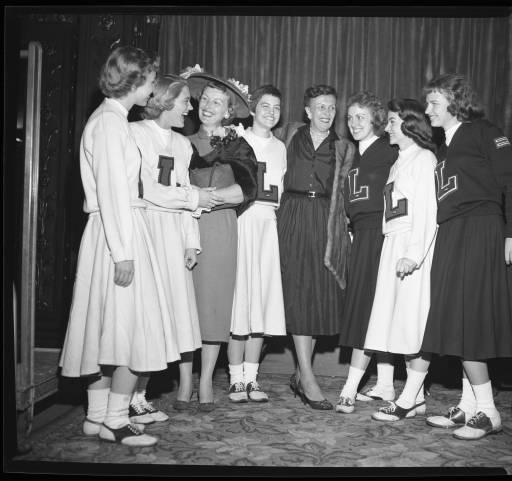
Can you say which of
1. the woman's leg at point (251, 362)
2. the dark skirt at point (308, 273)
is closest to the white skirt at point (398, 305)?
the dark skirt at point (308, 273)

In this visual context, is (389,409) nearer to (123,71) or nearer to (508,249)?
(508,249)

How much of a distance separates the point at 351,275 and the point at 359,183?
0.50 m

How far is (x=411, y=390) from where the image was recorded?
310 cm

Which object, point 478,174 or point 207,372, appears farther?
point 207,372

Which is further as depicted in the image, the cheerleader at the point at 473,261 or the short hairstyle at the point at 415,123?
the short hairstyle at the point at 415,123

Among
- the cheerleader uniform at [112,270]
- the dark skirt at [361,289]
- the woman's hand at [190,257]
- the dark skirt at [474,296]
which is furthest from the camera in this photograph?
the dark skirt at [361,289]

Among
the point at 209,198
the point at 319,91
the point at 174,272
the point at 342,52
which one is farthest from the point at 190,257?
the point at 342,52

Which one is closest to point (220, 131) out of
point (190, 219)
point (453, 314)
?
A: point (190, 219)

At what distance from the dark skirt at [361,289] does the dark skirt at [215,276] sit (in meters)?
0.64

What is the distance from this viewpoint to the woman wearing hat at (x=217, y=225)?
126 inches

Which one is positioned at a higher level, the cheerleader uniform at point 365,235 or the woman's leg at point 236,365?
the cheerleader uniform at point 365,235

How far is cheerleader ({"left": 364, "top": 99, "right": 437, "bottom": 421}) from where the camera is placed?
303 cm

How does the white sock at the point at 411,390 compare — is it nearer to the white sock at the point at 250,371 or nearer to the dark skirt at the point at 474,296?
the dark skirt at the point at 474,296

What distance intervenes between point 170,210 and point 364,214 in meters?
1.08
